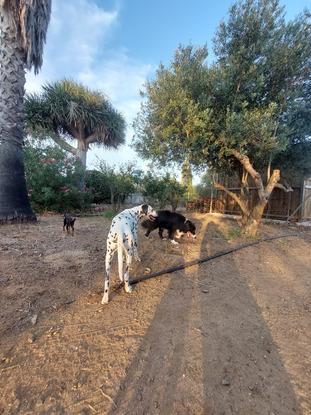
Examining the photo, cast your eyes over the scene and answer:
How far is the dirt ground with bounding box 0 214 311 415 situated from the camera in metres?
1.83

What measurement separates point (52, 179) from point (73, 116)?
6445 millimetres

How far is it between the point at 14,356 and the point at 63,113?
51.2 ft

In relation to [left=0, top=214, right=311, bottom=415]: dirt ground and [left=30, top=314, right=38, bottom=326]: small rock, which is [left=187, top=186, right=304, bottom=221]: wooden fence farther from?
[left=30, top=314, right=38, bottom=326]: small rock

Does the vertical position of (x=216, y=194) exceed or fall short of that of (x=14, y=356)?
→ it exceeds it

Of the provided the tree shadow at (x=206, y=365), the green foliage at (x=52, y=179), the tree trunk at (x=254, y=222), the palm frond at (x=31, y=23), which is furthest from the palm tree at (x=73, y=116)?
the tree shadow at (x=206, y=365)

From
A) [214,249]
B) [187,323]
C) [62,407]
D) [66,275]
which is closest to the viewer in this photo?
[62,407]

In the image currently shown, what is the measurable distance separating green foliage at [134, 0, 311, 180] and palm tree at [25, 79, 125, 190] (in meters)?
9.48

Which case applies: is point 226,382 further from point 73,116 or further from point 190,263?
point 73,116

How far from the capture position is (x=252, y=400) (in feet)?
6.11

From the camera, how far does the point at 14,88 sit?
24.0 ft

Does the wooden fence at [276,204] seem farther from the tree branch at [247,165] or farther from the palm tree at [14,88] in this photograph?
the palm tree at [14,88]

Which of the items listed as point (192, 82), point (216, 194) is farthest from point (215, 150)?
point (216, 194)

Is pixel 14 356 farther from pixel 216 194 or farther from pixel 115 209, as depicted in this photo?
pixel 216 194

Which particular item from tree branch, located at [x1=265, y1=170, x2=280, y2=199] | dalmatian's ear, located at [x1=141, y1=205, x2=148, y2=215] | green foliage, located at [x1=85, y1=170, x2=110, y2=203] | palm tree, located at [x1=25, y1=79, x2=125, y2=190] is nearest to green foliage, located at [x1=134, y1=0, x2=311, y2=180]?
tree branch, located at [x1=265, y1=170, x2=280, y2=199]
